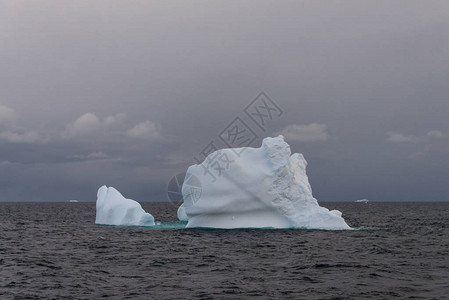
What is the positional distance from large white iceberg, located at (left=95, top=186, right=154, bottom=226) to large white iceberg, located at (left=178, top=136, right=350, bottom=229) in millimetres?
5136

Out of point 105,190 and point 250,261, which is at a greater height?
point 105,190

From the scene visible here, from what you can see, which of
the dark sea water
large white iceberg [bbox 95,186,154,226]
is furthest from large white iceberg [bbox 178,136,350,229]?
large white iceberg [bbox 95,186,154,226]

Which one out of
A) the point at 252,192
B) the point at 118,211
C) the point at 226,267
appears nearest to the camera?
the point at 226,267

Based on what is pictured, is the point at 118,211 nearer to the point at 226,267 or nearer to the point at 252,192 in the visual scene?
the point at 252,192

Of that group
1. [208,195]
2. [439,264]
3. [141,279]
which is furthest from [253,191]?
[141,279]

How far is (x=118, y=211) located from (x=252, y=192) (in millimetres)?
11696

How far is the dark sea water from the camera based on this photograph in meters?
12.9

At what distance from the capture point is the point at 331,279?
1460 cm

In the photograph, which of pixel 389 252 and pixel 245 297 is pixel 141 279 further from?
pixel 389 252

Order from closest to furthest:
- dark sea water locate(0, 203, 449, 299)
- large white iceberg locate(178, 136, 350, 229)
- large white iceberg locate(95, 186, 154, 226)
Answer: dark sea water locate(0, 203, 449, 299), large white iceberg locate(178, 136, 350, 229), large white iceberg locate(95, 186, 154, 226)

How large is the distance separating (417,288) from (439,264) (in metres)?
4.84

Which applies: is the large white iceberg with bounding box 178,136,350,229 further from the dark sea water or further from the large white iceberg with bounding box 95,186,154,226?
the large white iceberg with bounding box 95,186,154,226

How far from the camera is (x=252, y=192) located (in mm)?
28688

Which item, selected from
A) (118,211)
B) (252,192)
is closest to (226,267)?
(252,192)
